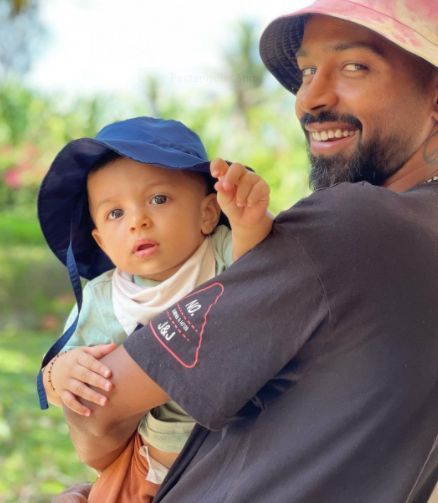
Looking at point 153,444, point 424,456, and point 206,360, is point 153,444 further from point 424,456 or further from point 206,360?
point 424,456

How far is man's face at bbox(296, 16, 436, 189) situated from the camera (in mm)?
1985

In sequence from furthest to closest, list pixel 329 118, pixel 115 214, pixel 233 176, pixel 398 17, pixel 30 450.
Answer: pixel 30 450
pixel 115 214
pixel 329 118
pixel 398 17
pixel 233 176

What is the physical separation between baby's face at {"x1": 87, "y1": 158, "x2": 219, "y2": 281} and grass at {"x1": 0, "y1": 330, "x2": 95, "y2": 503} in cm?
395

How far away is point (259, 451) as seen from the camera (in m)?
1.68

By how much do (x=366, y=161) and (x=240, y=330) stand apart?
0.58 metres

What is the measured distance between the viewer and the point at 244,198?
163cm

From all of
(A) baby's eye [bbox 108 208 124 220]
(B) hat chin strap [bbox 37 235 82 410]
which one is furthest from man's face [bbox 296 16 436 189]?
(B) hat chin strap [bbox 37 235 82 410]

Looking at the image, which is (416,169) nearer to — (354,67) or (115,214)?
(354,67)

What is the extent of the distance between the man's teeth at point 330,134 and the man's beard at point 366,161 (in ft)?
0.07

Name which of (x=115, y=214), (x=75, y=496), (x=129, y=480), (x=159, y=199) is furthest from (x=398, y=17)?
(x=75, y=496)

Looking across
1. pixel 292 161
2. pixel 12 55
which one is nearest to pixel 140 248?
pixel 292 161

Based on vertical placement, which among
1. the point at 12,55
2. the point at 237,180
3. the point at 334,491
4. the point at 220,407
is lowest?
the point at 334,491

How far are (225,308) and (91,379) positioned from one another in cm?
33

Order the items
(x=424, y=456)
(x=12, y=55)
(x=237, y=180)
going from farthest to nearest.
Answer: (x=12, y=55), (x=424, y=456), (x=237, y=180)
